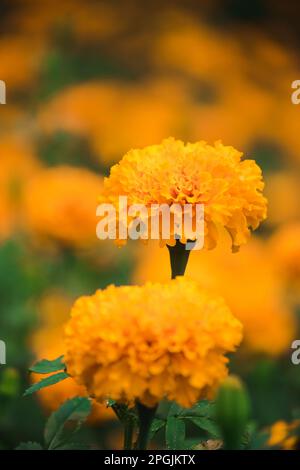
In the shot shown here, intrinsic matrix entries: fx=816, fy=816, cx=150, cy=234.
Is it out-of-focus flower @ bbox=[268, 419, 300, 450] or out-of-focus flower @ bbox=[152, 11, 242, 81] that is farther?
out-of-focus flower @ bbox=[152, 11, 242, 81]

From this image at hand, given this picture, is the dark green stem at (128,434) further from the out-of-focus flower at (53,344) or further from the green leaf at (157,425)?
the out-of-focus flower at (53,344)

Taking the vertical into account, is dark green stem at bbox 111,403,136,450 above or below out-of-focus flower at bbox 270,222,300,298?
below

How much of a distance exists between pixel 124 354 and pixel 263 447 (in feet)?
0.74

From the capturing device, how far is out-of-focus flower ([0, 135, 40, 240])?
129cm

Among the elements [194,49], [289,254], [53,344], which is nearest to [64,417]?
[53,344]

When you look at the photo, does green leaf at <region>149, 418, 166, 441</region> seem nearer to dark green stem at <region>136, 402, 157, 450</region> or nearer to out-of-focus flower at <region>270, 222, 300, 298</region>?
dark green stem at <region>136, 402, 157, 450</region>

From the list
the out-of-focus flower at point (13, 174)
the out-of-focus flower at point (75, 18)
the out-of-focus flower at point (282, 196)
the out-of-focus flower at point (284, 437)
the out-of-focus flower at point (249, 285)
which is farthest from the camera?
the out-of-focus flower at point (75, 18)

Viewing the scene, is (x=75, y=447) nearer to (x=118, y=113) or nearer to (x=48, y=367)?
(x=48, y=367)

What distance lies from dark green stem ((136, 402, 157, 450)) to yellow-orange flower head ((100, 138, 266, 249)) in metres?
0.12

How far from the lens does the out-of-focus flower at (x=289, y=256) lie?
1134 millimetres

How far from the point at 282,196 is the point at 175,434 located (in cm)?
107

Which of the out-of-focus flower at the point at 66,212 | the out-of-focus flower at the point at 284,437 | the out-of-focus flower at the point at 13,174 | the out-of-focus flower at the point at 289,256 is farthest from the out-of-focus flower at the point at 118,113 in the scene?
the out-of-focus flower at the point at 284,437

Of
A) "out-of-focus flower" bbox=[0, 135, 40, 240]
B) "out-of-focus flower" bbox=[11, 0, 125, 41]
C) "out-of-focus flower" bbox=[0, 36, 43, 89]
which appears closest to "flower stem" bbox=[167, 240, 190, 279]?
"out-of-focus flower" bbox=[0, 135, 40, 240]

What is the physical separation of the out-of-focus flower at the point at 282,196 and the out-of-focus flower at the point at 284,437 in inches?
31.3
